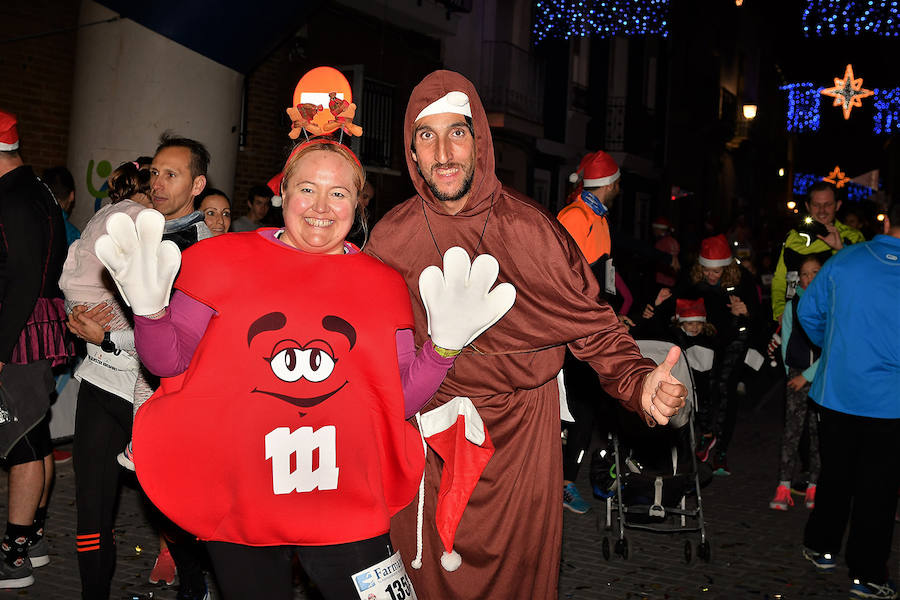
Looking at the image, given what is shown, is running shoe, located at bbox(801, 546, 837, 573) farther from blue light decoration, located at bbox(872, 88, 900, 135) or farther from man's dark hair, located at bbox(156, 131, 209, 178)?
blue light decoration, located at bbox(872, 88, 900, 135)

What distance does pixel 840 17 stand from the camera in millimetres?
10781

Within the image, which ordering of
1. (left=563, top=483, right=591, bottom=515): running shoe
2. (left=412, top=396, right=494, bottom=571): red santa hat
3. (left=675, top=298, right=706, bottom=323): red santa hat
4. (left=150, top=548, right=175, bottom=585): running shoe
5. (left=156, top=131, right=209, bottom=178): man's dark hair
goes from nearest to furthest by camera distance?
(left=412, top=396, right=494, bottom=571): red santa hat → (left=156, top=131, right=209, bottom=178): man's dark hair → (left=150, top=548, right=175, bottom=585): running shoe → (left=563, top=483, right=591, bottom=515): running shoe → (left=675, top=298, right=706, bottom=323): red santa hat

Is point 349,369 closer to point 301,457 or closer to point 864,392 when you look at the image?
point 301,457

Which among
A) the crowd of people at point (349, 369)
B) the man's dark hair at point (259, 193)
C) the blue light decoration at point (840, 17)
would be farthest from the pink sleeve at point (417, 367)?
the blue light decoration at point (840, 17)

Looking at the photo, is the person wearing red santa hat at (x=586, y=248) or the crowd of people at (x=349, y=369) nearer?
the crowd of people at (x=349, y=369)

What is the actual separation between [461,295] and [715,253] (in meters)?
6.50

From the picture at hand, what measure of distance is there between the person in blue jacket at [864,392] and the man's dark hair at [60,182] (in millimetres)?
5887

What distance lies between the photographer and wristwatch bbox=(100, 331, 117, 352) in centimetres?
445

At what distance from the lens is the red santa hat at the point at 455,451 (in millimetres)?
3746

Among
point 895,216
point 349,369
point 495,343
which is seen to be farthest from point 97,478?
point 895,216

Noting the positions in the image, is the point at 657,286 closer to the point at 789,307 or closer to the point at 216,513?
the point at 789,307

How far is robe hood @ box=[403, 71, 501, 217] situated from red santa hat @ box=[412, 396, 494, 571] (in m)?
0.76

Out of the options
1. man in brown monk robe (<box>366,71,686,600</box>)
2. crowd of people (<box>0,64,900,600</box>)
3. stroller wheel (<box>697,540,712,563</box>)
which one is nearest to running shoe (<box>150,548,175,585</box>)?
crowd of people (<box>0,64,900,600</box>)

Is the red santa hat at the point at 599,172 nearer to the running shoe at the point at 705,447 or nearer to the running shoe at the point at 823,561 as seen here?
the running shoe at the point at 705,447
